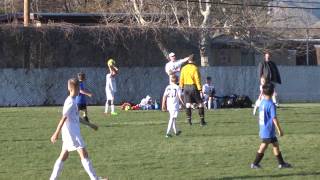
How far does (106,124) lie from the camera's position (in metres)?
21.2

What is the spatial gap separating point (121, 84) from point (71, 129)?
81.6 feet

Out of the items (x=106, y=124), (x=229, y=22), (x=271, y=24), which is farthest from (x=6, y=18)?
(x=106, y=124)

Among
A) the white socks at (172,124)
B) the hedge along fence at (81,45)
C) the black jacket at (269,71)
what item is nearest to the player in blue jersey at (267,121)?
the white socks at (172,124)

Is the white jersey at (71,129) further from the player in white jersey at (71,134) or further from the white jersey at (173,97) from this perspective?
the white jersey at (173,97)

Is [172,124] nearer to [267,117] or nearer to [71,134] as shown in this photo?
[267,117]

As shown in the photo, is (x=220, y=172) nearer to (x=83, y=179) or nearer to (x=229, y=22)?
(x=83, y=179)

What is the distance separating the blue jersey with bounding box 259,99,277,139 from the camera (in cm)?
1234

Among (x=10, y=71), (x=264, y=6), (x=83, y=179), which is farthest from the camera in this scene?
(x=264, y=6)

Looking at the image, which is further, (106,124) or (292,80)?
(292,80)

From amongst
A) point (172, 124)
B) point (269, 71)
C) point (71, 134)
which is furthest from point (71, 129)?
point (269, 71)

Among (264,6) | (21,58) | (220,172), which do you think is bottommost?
(220,172)

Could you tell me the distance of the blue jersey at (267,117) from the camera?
12.3 meters

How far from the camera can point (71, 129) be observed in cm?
1098

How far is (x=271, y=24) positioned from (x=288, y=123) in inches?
916
